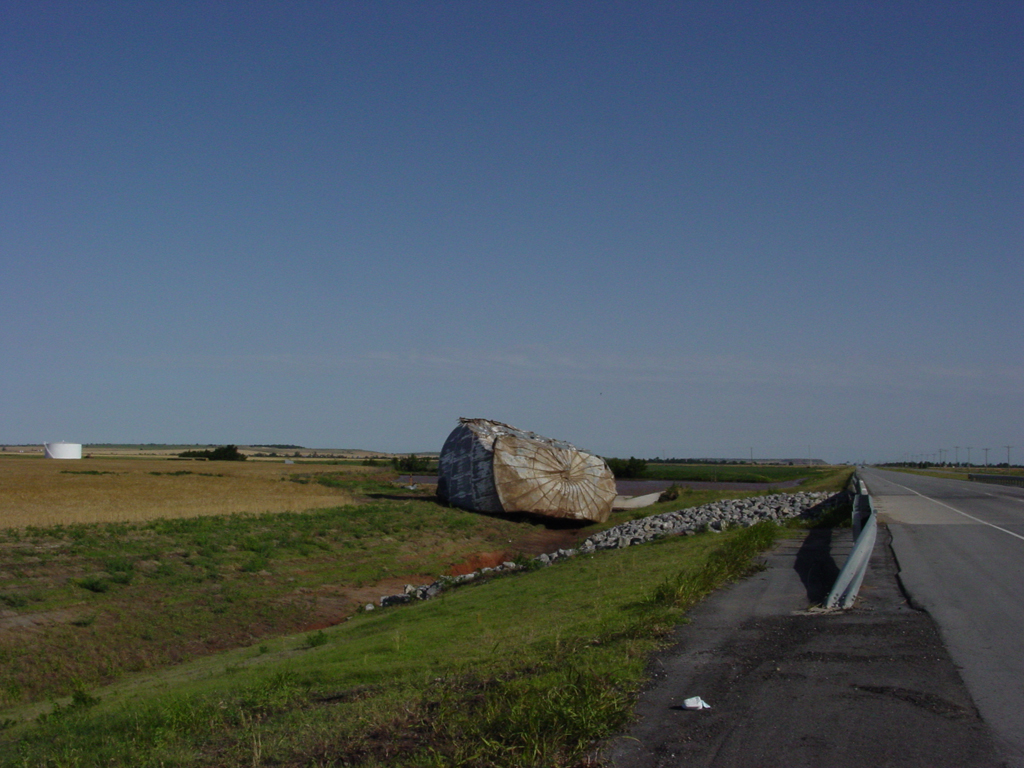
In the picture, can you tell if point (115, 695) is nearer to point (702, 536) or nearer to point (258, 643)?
point (258, 643)

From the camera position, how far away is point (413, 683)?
8.03 metres

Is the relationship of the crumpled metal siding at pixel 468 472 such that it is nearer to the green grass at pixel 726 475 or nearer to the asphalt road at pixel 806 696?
the asphalt road at pixel 806 696

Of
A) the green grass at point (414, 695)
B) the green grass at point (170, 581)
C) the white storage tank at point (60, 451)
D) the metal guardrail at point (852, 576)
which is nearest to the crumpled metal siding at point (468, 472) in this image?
the green grass at point (170, 581)

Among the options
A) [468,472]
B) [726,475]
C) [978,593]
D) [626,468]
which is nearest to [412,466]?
[626,468]

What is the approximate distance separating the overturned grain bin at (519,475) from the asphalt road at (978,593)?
14664 mm

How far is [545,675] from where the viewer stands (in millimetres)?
7391

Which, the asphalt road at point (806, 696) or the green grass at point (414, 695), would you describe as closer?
the asphalt road at point (806, 696)

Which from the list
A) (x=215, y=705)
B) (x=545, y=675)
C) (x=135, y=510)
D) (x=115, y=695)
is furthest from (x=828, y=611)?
(x=135, y=510)

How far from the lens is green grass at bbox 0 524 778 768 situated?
5832mm

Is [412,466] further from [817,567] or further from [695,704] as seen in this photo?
[695,704]

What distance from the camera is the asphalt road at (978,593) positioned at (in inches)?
254

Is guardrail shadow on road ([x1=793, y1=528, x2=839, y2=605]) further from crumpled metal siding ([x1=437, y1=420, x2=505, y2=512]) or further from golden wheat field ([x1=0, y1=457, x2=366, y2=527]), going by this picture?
golden wheat field ([x1=0, y1=457, x2=366, y2=527])

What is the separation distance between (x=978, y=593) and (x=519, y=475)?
25.7 metres

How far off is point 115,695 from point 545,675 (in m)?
8.16
